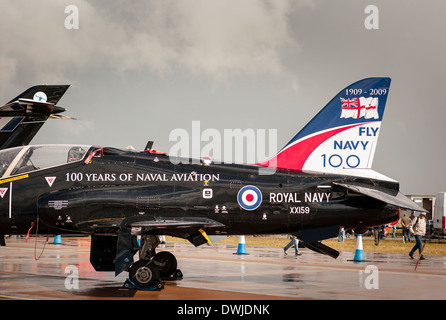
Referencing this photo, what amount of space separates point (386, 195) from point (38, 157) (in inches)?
315

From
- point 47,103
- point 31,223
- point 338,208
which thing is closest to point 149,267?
point 31,223

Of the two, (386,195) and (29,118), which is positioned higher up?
(29,118)

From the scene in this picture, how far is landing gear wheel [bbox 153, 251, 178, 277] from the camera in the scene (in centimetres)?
1540

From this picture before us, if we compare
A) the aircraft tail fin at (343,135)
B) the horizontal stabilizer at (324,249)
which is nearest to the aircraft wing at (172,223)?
the horizontal stabilizer at (324,249)

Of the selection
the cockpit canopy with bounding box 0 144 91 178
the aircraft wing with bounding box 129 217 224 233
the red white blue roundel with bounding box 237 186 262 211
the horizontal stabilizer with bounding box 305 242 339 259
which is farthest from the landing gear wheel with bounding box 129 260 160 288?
the horizontal stabilizer with bounding box 305 242 339 259

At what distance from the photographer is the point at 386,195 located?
1336 centimetres

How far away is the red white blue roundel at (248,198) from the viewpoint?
44.3 ft

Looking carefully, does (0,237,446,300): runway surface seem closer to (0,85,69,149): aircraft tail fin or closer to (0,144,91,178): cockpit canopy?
(0,144,91,178): cockpit canopy

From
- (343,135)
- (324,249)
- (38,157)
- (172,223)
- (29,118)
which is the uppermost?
(29,118)

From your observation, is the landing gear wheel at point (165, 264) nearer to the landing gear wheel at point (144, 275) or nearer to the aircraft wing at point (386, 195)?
the landing gear wheel at point (144, 275)

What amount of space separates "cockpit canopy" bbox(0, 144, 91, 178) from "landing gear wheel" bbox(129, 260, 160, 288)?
2.88 m

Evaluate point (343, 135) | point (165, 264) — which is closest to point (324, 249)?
point (343, 135)

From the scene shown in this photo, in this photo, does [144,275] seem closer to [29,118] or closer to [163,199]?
[163,199]
